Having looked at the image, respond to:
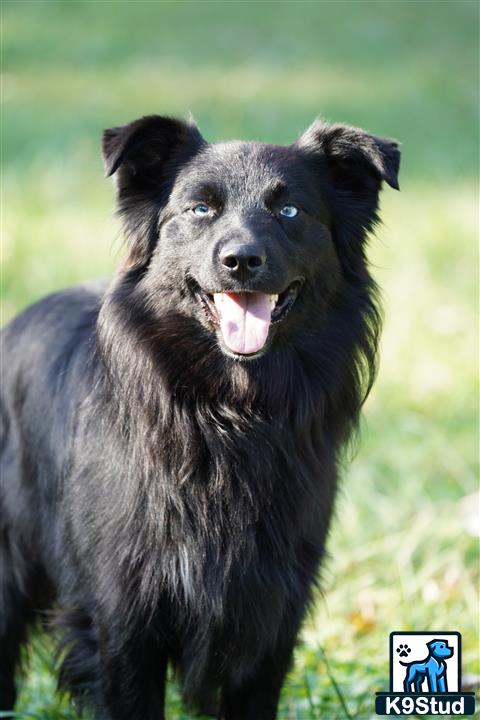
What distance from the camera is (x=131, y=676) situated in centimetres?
350

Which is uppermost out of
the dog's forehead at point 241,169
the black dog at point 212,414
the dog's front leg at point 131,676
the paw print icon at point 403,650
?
the dog's forehead at point 241,169

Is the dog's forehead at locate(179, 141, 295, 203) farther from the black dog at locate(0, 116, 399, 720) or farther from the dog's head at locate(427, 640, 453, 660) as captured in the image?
the dog's head at locate(427, 640, 453, 660)

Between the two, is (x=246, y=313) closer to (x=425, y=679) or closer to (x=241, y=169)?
(x=241, y=169)

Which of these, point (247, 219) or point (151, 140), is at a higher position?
point (151, 140)

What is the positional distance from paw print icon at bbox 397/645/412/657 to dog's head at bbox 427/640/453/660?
3.8 inches

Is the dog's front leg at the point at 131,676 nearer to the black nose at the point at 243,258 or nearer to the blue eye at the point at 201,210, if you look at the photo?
the black nose at the point at 243,258

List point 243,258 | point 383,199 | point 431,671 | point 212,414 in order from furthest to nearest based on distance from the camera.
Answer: point 383,199, point 431,671, point 212,414, point 243,258

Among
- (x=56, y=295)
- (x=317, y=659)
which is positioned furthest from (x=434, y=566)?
(x=56, y=295)

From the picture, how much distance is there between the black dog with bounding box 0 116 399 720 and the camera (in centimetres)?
346

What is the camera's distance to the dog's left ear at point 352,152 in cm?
369

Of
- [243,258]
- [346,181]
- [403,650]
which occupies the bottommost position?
[403,650]

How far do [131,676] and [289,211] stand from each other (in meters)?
1.71

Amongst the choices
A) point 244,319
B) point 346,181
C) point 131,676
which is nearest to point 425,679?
point 131,676

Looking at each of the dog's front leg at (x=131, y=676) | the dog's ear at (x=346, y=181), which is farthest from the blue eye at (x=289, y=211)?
the dog's front leg at (x=131, y=676)
